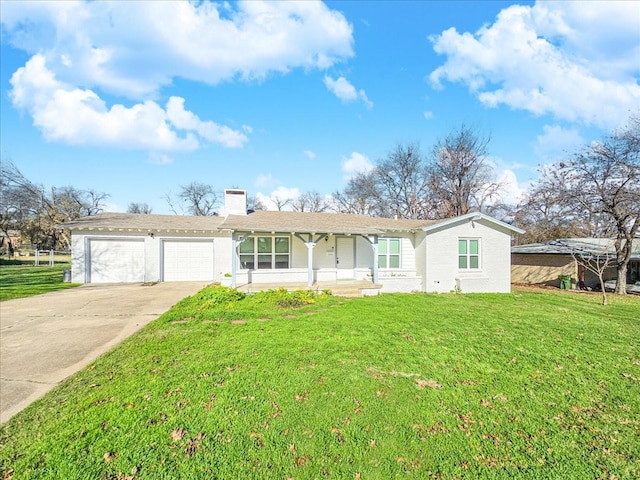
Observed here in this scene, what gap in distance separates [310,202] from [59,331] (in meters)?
45.0

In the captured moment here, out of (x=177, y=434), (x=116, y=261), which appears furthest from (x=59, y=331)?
(x=116, y=261)

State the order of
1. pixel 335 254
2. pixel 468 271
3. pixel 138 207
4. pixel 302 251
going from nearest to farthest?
pixel 302 251
pixel 335 254
pixel 468 271
pixel 138 207

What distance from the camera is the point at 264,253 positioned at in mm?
13398

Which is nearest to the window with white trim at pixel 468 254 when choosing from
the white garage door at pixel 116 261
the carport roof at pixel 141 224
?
the carport roof at pixel 141 224

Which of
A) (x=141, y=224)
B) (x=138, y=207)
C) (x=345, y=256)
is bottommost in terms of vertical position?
(x=345, y=256)

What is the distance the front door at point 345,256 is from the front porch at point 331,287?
1.39 m

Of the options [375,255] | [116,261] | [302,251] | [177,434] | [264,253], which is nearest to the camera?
[177,434]

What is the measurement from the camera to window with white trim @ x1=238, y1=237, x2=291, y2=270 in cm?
1320

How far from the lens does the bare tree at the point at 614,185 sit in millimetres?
15055

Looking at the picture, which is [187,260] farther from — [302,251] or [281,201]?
[281,201]

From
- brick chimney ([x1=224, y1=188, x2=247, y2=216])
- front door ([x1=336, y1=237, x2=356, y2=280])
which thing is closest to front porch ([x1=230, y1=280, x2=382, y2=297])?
front door ([x1=336, y1=237, x2=356, y2=280])

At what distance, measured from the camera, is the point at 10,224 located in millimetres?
33656

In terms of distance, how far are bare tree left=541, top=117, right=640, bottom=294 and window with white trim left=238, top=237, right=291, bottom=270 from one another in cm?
1625

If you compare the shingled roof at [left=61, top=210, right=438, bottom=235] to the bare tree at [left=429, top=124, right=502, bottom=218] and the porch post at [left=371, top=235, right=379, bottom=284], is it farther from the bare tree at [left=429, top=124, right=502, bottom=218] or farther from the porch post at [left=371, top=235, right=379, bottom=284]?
the bare tree at [left=429, top=124, right=502, bottom=218]
